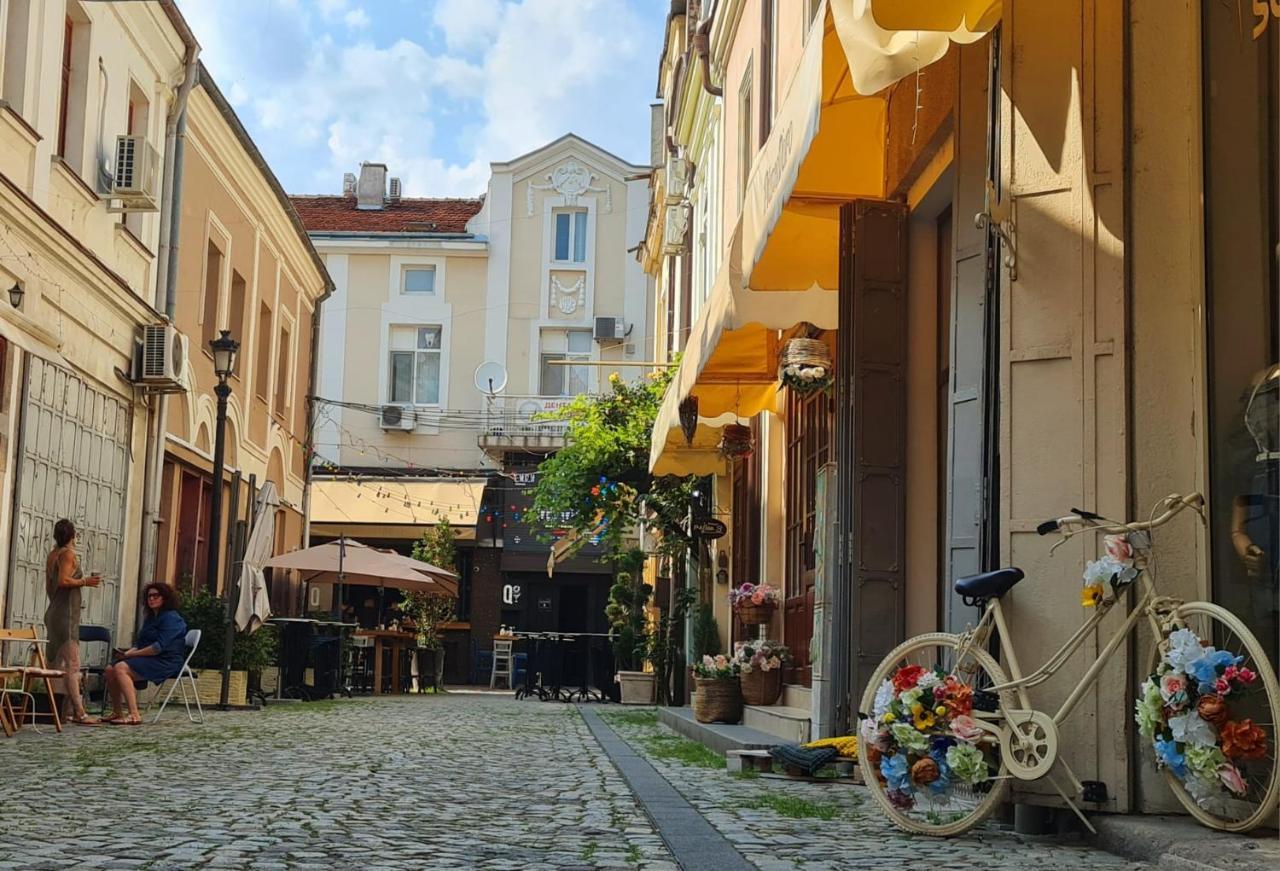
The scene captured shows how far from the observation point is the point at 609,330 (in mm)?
36625

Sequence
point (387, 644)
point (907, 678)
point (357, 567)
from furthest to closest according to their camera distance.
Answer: point (387, 644) → point (357, 567) → point (907, 678)

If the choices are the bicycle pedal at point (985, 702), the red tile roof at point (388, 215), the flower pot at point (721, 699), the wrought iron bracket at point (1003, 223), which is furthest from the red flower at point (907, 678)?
the red tile roof at point (388, 215)

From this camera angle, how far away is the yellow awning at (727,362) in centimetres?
998

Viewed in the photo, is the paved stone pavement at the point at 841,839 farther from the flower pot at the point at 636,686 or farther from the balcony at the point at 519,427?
the balcony at the point at 519,427

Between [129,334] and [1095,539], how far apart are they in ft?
46.1

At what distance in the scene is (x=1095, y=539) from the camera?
5.84 metres

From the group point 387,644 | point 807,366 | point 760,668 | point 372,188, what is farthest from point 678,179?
point 807,366

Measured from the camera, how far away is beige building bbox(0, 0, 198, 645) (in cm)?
1415

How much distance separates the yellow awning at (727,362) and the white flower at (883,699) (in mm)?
3700

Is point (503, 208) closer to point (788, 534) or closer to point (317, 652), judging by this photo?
point (317, 652)

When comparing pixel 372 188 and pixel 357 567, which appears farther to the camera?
pixel 372 188

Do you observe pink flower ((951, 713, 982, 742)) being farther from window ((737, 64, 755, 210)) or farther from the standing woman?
window ((737, 64, 755, 210))

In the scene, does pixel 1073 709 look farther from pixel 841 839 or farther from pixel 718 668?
pixel 718 668

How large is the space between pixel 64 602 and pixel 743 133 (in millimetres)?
9226
